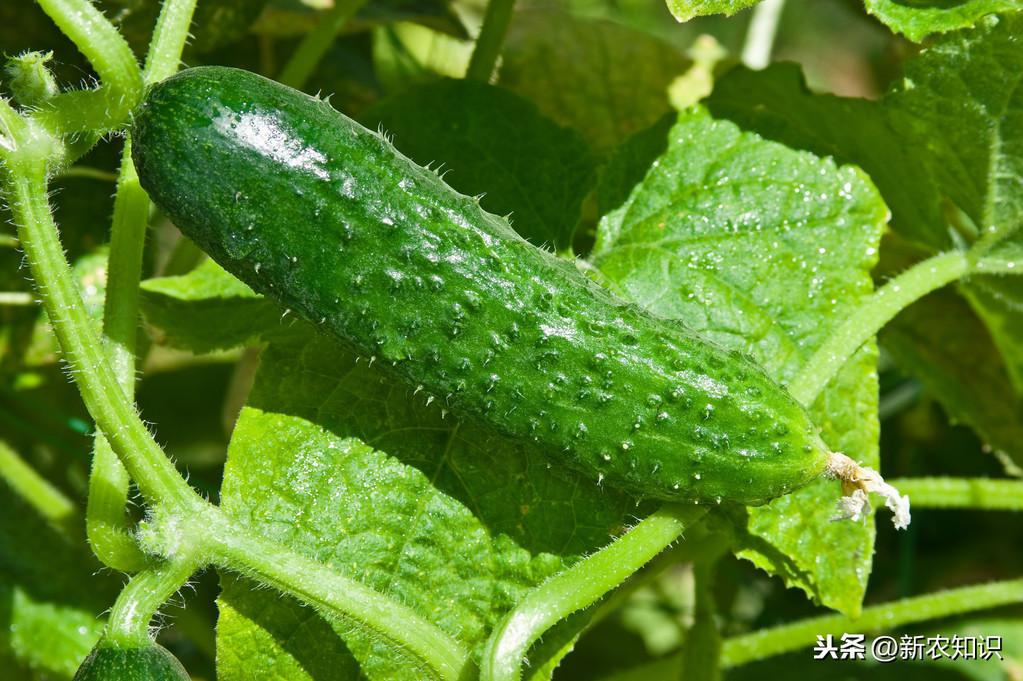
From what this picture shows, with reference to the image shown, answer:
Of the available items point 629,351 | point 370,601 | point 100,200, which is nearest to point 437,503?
point 370,601

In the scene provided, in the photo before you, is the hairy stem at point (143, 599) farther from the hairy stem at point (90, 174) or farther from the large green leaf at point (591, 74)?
the large green leaf at point (591, 74)

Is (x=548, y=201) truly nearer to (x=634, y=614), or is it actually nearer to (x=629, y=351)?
(x=629, y=351)

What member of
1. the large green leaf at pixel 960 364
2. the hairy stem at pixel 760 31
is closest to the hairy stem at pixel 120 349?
the large green leaf at pixel 960 364

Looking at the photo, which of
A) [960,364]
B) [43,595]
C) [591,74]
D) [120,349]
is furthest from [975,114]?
[43,595]

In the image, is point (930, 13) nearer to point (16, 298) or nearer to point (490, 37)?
point (490, 37)

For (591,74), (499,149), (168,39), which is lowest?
(168,39)
